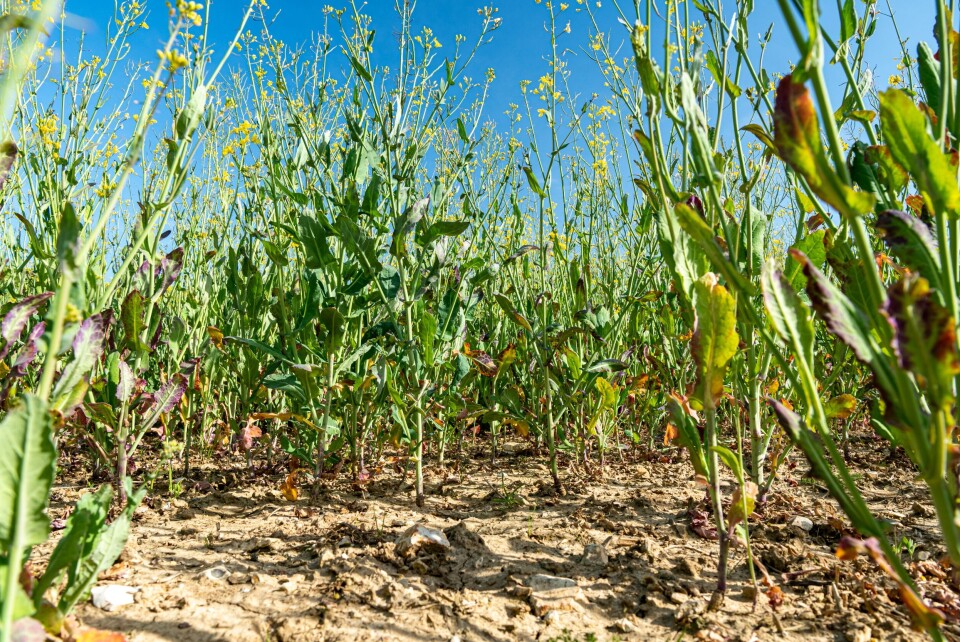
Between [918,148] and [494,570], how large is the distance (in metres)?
1.27

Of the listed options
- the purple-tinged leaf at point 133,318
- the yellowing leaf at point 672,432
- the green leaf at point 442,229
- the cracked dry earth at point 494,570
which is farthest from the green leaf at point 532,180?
the purple-tinged leaf at point 133,318

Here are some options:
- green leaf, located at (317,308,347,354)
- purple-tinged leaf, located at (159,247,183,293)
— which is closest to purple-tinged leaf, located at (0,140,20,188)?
purple-tinged leaf, located at (159,247,183,293)

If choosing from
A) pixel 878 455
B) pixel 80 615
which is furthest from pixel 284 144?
pixel 878 455

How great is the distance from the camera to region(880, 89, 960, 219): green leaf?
0.72m

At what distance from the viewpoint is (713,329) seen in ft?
3.65

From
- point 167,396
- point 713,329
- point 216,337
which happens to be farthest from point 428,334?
point 713,329

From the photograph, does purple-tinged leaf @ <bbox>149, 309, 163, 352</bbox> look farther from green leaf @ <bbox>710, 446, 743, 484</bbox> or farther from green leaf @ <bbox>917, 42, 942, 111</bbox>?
green leaf @ <bbox>917, 42, 942, 111</bbox>

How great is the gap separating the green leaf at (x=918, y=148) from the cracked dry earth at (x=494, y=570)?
35.0 inches

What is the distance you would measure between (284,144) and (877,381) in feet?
6.52

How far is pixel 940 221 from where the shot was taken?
Result: 78 centimetres

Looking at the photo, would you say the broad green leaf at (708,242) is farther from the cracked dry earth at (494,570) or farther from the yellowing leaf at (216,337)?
the yellowing leaf at (216,337)

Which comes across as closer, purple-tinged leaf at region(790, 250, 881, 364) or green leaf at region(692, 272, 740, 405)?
purple-tinged leaf at region(790, 250, 881, 364)

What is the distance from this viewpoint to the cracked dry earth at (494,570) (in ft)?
4.06

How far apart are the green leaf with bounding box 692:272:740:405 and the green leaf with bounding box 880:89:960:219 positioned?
37 centimetres
